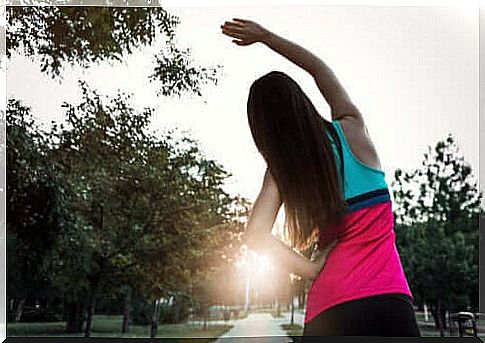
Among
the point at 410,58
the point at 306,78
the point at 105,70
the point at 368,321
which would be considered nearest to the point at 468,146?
the point at 410,58

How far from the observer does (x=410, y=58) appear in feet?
17.5

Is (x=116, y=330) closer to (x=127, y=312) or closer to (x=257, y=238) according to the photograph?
(x=127, y=312)

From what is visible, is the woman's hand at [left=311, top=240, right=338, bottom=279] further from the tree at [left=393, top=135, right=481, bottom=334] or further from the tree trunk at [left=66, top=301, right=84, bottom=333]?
the tree trunk at [left=66, top=301, right=84, bottom=333]

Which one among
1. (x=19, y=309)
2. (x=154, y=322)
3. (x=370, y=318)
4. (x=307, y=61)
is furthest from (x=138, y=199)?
(x=370, y=318)

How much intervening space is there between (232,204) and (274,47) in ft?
9.35

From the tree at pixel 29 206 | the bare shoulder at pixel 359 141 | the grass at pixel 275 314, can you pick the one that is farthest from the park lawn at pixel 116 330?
the bare shoulder at pixel 359 141

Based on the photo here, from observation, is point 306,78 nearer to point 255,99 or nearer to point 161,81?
point 161,81

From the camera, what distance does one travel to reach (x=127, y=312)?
210 inches

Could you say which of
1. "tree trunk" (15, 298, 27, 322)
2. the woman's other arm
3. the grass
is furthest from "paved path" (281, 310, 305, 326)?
the woman's other arm

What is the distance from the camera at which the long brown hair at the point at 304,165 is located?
8.27 ft

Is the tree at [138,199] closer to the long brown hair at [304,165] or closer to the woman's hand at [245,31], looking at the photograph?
the woman's hand at [245,31]

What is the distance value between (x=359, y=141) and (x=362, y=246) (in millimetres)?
323

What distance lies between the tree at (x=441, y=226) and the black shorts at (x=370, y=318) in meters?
2.99

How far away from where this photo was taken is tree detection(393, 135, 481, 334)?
17.5 ft
